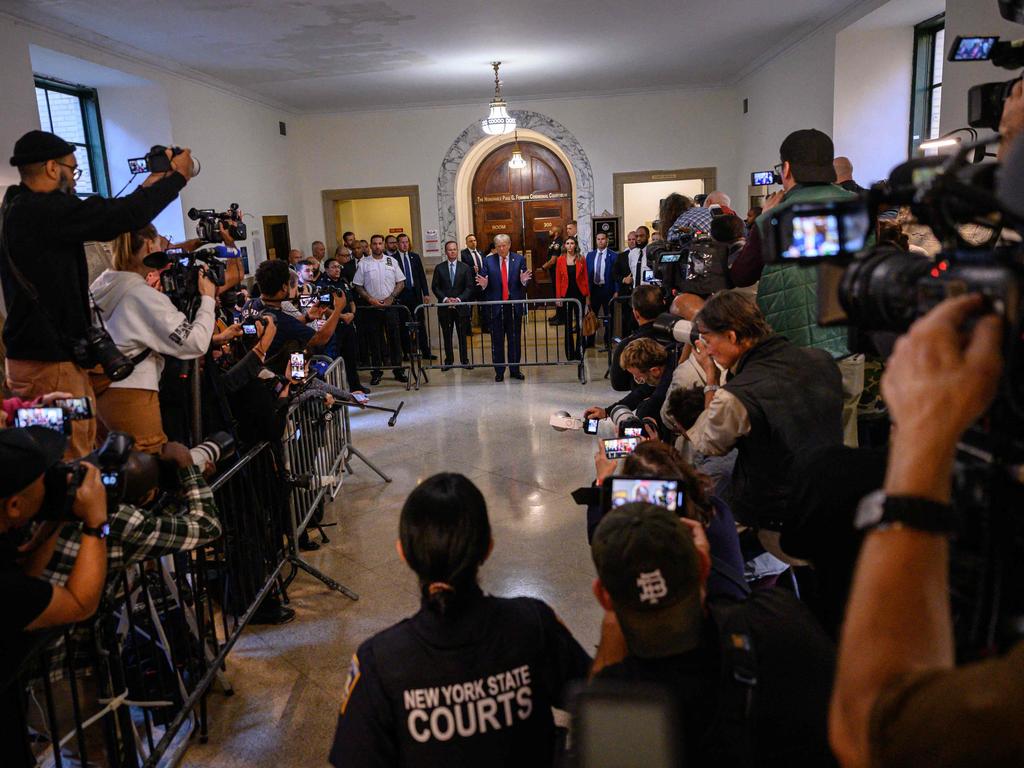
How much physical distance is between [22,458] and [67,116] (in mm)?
7726

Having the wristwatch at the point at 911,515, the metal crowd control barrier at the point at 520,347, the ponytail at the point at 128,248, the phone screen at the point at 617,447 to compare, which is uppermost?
the ponytail at the point at 128,248

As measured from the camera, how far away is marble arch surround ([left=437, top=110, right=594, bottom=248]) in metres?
12.3

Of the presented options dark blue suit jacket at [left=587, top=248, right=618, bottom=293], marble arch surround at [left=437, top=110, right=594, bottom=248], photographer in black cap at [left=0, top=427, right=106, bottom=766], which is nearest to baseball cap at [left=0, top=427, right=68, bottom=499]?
photographer in black cap at [left=0, top=427, right=106, bottom=766]

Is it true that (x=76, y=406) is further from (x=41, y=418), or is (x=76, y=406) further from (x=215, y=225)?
(x=215, y=225)

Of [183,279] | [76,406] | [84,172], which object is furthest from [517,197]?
[76,406]

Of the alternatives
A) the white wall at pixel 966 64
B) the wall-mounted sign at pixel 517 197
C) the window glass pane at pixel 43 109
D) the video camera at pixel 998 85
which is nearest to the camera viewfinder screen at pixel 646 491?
the video camera at pixel 998 85

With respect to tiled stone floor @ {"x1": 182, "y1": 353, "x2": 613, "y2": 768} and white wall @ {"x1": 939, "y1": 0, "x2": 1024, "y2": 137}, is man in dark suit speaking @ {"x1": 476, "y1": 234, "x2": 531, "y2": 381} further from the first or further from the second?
white wall @ {"x1": 939, "y1": 0, "x2": 1024, "y2": 137}

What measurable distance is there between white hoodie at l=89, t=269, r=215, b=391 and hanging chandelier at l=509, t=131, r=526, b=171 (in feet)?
30.0

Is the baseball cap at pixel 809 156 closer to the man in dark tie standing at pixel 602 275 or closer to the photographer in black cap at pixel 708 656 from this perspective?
the photographer in black cap at pixel 708 656

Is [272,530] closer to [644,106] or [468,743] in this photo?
[468,743]

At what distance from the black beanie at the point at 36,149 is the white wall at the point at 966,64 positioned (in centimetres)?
501

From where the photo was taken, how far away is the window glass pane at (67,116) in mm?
7703

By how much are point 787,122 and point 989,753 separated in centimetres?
1005

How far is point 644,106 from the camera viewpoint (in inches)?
479
